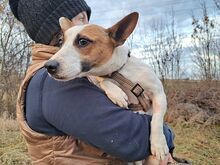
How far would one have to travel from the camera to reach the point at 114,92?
2283mm

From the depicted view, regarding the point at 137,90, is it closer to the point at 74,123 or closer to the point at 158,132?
the point at 158,132

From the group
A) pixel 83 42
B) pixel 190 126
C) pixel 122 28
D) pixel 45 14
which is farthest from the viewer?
pixel 190 126

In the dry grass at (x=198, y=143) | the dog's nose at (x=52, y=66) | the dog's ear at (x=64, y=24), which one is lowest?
the dry grass at (x=198, y=143)

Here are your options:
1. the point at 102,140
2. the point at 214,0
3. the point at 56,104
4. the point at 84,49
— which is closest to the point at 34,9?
the point at 84,49

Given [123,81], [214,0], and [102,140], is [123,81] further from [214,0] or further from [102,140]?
[214,0]

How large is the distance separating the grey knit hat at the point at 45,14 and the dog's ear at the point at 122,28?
0.38 m

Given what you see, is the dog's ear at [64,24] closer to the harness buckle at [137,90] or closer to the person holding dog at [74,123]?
the person holding dog at [74,123]

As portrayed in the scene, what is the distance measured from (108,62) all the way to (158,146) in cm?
47

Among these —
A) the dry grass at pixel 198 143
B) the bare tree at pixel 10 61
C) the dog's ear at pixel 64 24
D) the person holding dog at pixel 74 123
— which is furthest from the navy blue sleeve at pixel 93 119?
the bare tree at pixel 10 61

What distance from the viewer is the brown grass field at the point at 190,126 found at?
263 inches

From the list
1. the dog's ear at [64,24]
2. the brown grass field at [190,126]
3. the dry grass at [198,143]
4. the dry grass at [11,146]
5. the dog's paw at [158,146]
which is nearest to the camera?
the dog's paw at [158,146]

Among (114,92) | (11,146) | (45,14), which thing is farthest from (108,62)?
(11,146)

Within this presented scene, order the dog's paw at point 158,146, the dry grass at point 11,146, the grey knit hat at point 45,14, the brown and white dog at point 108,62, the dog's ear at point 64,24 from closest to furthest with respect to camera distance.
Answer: the brown and white dog at point 108,62 < the dog's paw at point 158,146 < the dog's ear at point 64,24 < the grey knit hat at point 45,14 < the dry grass at point 11,146

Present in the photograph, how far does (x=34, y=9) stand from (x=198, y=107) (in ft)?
23.8
